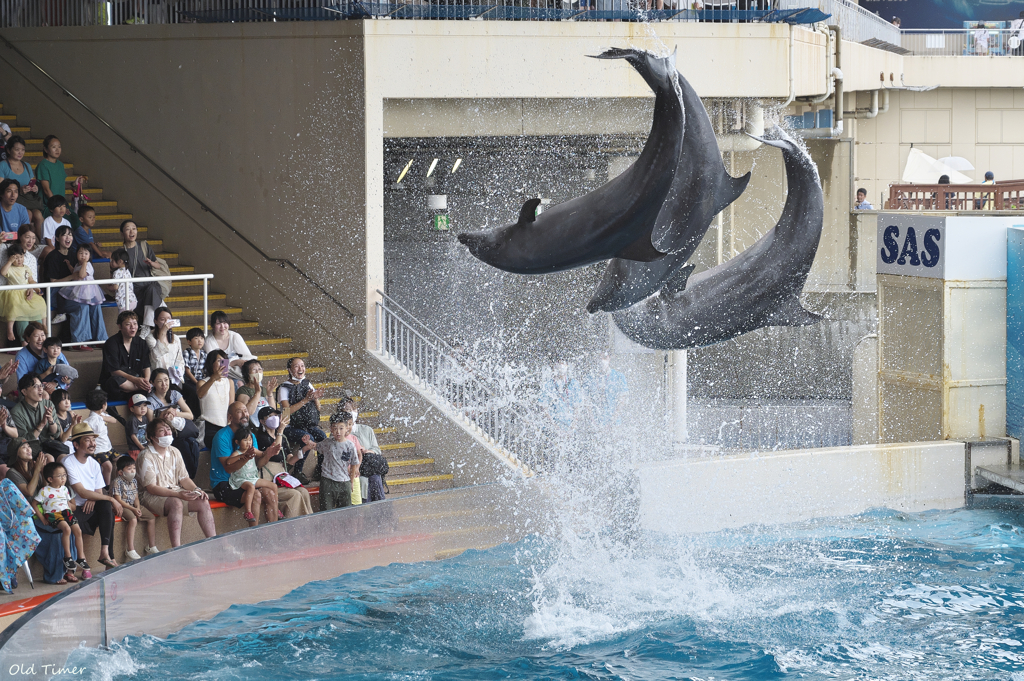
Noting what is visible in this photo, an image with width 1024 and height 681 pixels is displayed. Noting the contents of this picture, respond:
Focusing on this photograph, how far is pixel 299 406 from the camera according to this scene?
12.3 m

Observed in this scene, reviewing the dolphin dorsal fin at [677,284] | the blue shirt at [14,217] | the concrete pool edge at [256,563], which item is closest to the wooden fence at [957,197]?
the concrete pool edge at [256,563]

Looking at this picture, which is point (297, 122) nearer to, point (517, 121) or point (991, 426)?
point (517, 121)

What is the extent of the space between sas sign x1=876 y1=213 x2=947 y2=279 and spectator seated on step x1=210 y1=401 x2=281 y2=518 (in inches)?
313

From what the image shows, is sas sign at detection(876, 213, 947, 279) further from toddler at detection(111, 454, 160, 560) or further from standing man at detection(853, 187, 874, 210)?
standing man at detection(853, 187, 874, 210)

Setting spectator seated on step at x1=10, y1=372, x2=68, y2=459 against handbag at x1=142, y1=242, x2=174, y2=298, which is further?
handbag at x1=142, y1=242, x2=174, y2=298

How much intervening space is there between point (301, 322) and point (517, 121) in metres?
3.77

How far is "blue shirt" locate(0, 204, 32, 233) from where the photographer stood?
43.1 feet

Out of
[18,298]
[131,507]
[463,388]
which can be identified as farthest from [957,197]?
[131,507]

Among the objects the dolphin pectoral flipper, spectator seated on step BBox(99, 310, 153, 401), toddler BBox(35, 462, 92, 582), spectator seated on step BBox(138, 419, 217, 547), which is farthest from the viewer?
spectator seated on step BBox(99, 310, 153, 401)

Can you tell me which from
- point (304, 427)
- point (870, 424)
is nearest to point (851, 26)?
point (870, 424)

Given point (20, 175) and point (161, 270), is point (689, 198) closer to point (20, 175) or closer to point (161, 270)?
point (161, 270)

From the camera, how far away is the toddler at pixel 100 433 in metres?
10.5

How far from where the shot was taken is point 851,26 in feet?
82.8

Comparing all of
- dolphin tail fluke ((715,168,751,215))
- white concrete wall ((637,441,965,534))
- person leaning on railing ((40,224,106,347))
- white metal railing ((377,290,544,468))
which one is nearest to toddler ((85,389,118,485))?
person leaning on railing ((40,224,106,347))
